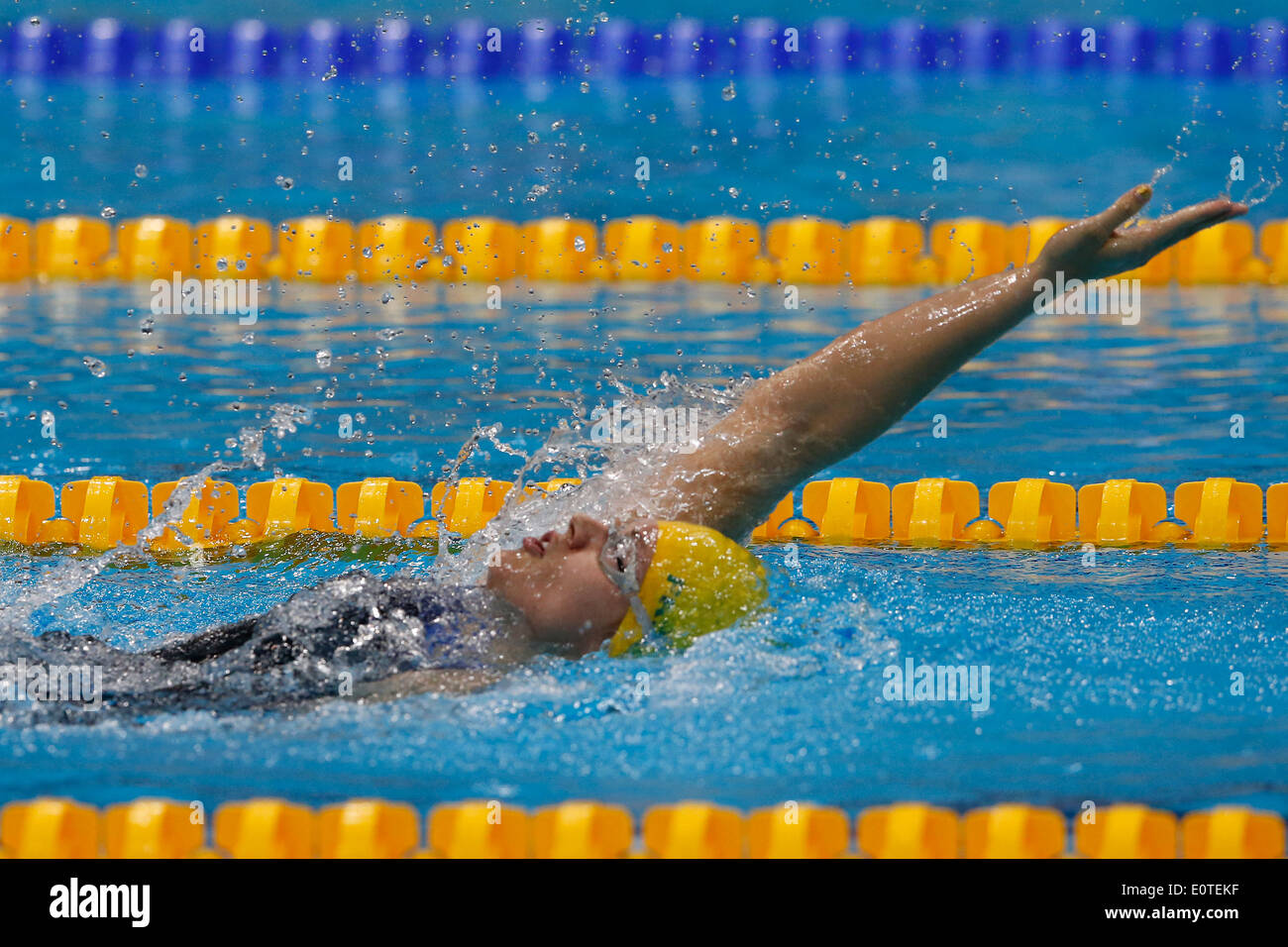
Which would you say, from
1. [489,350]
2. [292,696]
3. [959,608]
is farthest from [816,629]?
[489,350]

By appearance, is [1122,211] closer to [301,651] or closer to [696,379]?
[301,651]

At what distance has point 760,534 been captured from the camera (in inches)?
153

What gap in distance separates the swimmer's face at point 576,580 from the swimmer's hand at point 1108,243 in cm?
85

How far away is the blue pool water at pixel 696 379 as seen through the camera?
2590 mm

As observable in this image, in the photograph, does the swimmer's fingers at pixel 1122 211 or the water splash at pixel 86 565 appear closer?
the swimmer's fingers at pixel 1122 211

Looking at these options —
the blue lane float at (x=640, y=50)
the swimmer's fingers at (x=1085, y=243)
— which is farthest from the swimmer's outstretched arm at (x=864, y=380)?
the blue lane float at (x=640, y=50)

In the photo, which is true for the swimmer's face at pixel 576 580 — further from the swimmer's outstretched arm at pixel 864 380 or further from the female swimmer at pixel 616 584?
the swimmer's outstretched arm at pixel 864 380

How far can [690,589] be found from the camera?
2684mm

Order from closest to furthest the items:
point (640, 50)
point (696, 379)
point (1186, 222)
Result: point (1186, 222) < point (696, 379) < point (640, 50)

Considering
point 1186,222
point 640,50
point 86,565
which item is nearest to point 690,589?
point 1186,222

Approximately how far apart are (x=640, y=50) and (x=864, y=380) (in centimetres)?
697
